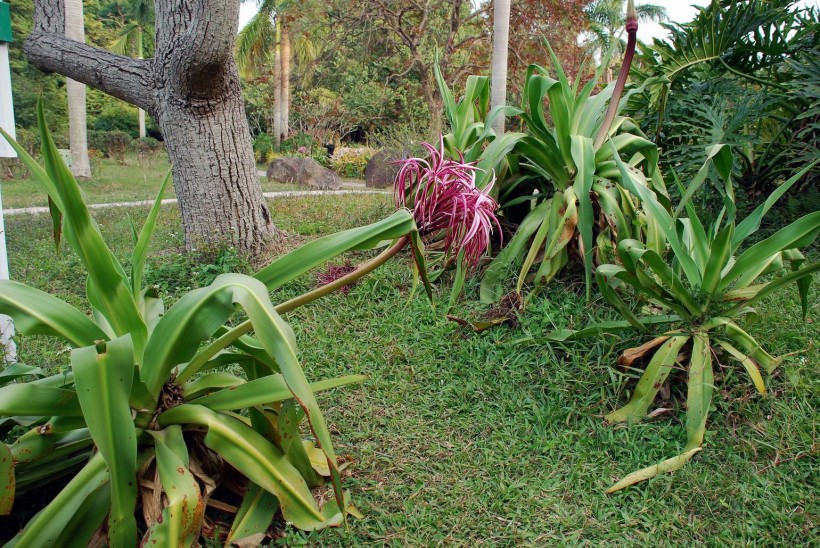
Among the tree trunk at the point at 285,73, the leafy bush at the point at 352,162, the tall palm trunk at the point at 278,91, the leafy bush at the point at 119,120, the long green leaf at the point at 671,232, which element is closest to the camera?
the long green leaf at the point at 671,232

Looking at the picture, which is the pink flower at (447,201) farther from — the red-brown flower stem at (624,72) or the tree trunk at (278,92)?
the tree trunk at (278,92)

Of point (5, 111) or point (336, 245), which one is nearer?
point (336, 245)

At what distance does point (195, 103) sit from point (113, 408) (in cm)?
387

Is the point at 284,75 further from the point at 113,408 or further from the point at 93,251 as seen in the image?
the point at 113,408

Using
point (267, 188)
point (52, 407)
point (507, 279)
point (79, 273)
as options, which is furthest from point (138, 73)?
point (267, 188)

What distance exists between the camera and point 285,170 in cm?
1512

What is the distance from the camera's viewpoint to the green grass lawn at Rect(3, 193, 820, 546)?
2400mm

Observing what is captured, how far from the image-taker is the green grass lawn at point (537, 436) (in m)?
2.40

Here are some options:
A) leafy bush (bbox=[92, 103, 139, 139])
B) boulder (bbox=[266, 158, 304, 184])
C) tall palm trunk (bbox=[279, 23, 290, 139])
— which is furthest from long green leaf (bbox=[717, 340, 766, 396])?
leafy bush (bbox=[92, 103, 139, 139])

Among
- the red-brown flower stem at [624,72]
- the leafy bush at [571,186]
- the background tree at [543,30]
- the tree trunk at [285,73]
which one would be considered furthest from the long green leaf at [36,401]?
the tree trunk at [285,73]

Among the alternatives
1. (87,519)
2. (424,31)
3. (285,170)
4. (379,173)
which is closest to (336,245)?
(87,519)

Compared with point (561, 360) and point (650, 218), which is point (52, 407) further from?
point (650, 218)

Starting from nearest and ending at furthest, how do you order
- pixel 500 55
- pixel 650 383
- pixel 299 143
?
1. pixel 650 383
2. pixel 500 55
3. pixel 299 143

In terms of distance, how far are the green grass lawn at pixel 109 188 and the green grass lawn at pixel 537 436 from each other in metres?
6.43
